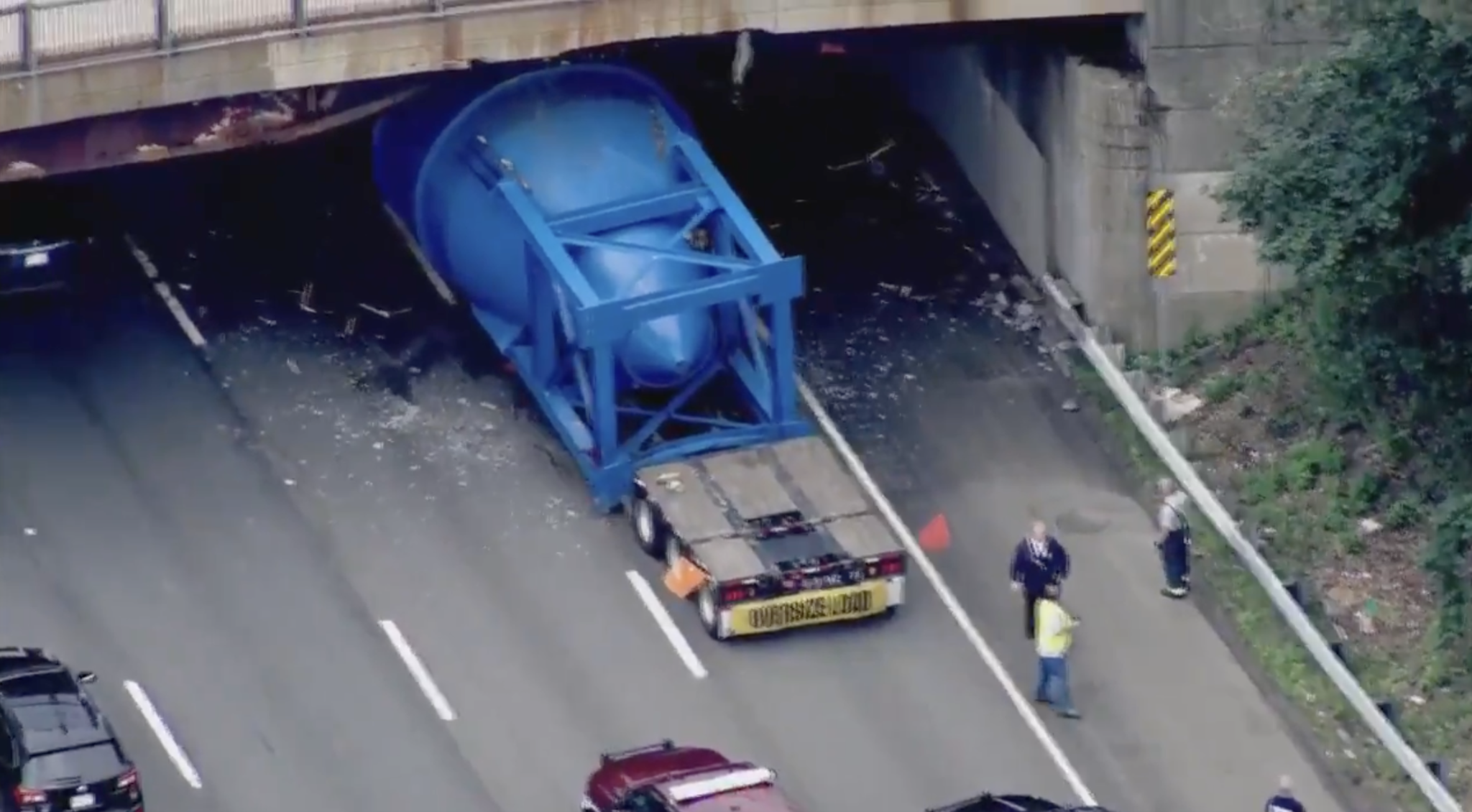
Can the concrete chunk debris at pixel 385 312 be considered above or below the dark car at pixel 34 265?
below

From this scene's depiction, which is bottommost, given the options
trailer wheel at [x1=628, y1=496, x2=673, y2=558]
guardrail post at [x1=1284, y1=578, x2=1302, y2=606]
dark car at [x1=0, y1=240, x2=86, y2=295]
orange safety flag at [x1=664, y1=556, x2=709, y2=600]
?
guardrail post at [x1=1284, y1=578, x2=1302, y2=606]

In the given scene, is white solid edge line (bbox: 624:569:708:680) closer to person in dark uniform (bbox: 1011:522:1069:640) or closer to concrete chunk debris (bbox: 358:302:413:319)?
person in dark uniform (bbox: 1011:522:1069:640)

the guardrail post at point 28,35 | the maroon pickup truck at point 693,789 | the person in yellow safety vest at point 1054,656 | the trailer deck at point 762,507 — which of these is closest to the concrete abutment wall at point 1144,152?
the trailer deck at point 762,507

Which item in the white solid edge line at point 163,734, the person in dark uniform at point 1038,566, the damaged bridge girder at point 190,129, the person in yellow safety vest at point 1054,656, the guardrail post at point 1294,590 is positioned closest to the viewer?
the white solid edge line at point 163,734

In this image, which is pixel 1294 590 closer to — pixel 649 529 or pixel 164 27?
pixel 649 529

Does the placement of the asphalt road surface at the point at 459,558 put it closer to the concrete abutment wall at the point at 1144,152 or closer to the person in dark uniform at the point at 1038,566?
the person in dark uniform at the point at 1038,566

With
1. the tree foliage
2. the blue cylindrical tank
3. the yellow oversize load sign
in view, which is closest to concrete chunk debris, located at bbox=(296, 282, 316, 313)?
the blue cylindrical tank

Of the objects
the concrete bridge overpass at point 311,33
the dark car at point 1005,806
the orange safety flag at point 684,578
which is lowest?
the dark car at point 1005,806
